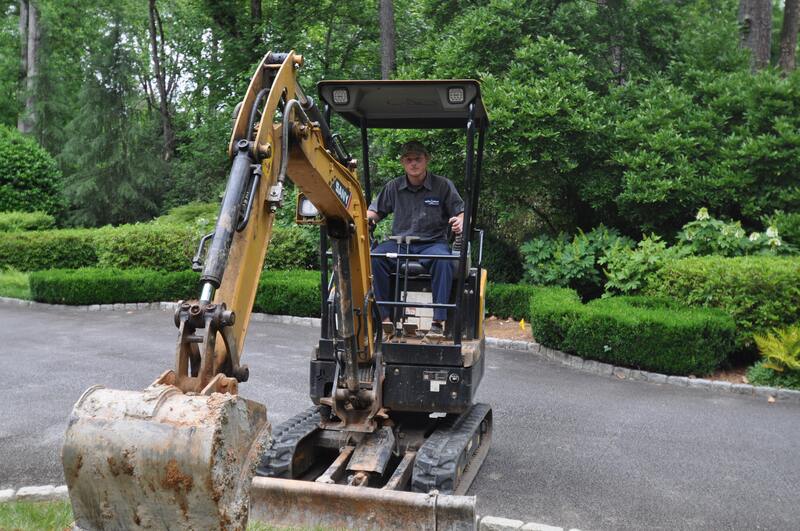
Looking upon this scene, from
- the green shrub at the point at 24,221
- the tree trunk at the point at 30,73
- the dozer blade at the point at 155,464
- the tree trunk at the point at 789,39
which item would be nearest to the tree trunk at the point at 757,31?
the tree trunk at the point at 789,39

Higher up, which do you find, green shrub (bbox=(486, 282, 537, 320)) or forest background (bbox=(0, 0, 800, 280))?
forest background (bbox=(0, 0, 800, 280))

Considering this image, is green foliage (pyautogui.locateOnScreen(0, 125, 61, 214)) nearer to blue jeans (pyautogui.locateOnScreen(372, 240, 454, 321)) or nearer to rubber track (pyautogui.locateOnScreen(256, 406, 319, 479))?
blue jeans (pyautogui.locateOnScreen(372, 240, 454, 321))

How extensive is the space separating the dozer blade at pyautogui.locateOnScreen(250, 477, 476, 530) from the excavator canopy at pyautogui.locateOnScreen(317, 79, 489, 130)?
2.77m

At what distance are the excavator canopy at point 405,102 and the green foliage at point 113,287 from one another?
896 centimetres

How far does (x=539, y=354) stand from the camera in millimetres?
10844

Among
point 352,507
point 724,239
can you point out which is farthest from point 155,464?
point 724,239

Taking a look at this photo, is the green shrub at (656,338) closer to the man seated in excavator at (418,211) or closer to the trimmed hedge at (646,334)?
the trimmed hedge at (646,334)

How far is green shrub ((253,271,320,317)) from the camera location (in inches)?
515

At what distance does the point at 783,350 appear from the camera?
8812 millimetres

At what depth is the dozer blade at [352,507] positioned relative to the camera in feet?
13.7

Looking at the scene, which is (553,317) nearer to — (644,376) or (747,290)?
(644,376)

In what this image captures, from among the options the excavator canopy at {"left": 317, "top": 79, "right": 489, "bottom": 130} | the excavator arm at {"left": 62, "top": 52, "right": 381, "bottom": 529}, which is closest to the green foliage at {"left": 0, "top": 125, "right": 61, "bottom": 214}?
the excavator canopy at {"left": 317, "top": 79, "right": 489, "bottom": 130}

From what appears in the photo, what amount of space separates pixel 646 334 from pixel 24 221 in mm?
17478

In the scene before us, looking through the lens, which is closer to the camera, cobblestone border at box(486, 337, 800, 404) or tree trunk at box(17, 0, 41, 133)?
cobblestone border at box(486, 337, 800, 404)
